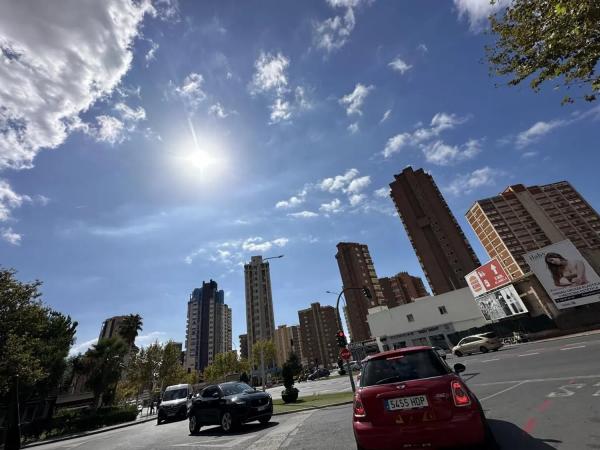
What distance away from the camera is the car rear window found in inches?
163

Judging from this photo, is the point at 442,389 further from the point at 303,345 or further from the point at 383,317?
the point at 303,345

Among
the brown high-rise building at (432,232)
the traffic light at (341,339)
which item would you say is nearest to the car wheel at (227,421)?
the traffic light at (341,339)

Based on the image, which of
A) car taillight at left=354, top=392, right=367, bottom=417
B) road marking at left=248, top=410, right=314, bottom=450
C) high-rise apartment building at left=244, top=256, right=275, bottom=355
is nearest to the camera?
car taillight at left=354, top=392, right=367, bottom=417

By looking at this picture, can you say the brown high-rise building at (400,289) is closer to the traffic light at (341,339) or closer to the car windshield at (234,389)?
the traffic light at (341,339)

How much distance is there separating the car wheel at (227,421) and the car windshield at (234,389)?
0.72 metres

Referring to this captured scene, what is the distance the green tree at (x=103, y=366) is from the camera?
34.3m

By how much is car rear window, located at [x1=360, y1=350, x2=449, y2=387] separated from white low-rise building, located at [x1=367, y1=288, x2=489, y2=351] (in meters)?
53.3

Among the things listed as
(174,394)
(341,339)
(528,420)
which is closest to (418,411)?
(528,420)

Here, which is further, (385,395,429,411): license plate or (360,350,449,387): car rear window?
(360,350,449,387): car rear window

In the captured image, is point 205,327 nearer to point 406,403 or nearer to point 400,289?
point 400,289

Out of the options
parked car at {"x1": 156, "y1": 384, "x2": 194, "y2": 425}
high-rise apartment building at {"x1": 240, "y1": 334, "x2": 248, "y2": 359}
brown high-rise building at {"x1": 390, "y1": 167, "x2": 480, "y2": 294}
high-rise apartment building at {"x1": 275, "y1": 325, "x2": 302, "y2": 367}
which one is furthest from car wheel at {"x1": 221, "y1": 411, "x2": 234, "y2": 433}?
high-rise apartment building at {"x1": 275, "y1": 325, "x2": 302, "y2": 367}

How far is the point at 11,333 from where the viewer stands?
18922 mm

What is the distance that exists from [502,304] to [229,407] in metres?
42.3

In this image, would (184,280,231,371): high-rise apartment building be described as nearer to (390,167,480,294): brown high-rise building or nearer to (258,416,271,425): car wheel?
(390,167,480,294): brown high-rise building
